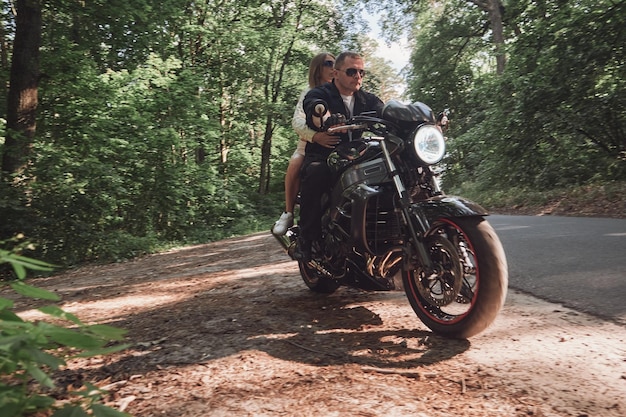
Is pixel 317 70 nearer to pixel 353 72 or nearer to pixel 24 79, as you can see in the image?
pixel 353 72

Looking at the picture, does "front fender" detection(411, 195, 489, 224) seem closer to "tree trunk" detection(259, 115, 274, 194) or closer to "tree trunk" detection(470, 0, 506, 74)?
"tree trunk" detection(470, 0, 506, 74)

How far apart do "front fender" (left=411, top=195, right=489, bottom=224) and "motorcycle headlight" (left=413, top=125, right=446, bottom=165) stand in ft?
0.84

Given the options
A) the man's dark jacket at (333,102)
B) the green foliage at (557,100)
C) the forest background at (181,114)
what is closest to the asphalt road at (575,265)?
the man's dark jacket at (333,102)

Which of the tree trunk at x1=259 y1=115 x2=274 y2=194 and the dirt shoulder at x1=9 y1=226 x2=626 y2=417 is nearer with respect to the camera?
the dirt shoulder at x1=9 y1=226 x2=626 y2=417

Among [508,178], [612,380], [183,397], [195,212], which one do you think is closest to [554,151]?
[508,178]

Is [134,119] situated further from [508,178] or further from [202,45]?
[508,178]

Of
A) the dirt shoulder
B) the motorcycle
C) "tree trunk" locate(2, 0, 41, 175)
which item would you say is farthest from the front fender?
"tree trunk" locate(2, 0, 41, 175)

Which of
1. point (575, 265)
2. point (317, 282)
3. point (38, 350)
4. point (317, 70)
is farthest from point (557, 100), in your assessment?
point (38, 350)

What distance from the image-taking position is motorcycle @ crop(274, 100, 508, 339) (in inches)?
95.9

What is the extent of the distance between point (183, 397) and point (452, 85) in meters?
27.2

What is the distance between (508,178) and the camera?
1538 cm

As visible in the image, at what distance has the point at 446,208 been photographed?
257 cm

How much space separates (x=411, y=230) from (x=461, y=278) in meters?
0.42

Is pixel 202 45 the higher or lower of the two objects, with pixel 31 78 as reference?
higher
